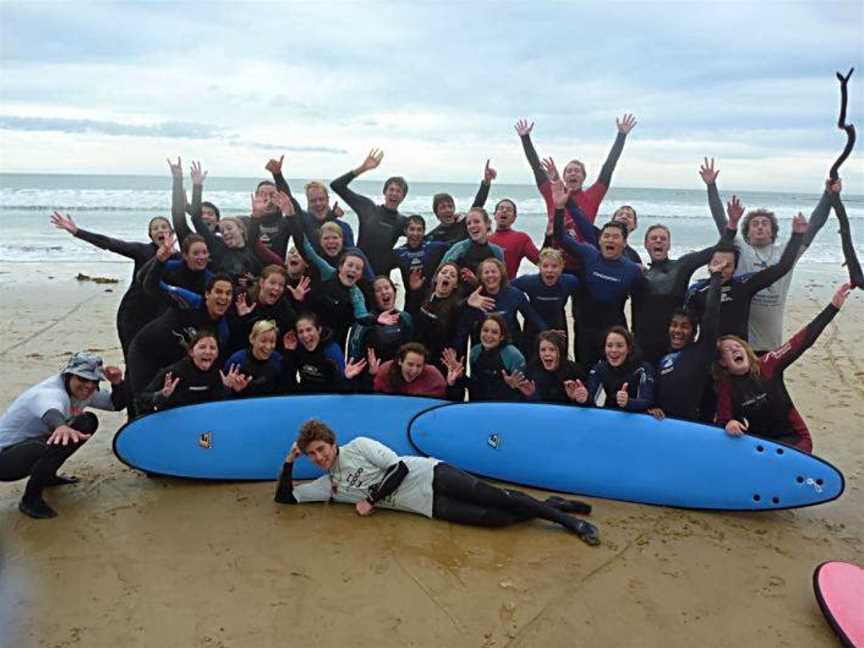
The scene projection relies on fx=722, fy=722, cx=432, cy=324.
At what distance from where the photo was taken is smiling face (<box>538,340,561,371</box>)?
4.39 metres

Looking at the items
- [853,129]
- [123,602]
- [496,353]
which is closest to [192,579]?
[123,602]

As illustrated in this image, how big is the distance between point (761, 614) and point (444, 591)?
1414mm

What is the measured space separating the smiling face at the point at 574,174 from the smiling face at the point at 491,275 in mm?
1414

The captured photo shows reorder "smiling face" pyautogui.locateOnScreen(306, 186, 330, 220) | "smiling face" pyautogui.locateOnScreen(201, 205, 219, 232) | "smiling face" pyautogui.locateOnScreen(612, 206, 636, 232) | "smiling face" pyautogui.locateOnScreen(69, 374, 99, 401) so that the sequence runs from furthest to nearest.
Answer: "smiling face" pyautogui.locateOnScreen(306, 186, 330, 220)
"smiling face" pyautogui.locateOnScreen(201, 205, 219, 232)
"smiling face" pyautogui.locateOnScreen(612, 206, 636, 232)
"smiling face" pyautogui.locateOnScreen(69, 374, 99, 401)

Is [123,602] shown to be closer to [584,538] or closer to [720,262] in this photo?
[584,538]

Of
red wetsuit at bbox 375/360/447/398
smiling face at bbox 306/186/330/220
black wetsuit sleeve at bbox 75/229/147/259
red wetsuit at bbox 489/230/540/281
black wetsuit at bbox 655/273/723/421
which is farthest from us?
red wetsuit at bbox 489/230/540/281

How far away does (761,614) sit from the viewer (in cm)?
321

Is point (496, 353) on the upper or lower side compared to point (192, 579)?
upper

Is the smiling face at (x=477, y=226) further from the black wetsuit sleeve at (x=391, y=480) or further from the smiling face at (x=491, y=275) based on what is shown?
the black wetsuit sleeve at (x=391, y=480)

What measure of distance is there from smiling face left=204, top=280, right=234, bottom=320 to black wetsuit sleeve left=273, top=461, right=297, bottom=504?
106 cm

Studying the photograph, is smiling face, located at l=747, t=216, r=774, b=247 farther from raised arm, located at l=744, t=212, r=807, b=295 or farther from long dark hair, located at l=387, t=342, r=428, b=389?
long dark hair, located at l=387, t=342, r=428, b=389

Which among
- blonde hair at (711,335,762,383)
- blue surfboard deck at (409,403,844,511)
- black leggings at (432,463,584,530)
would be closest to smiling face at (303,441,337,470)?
black leggings at (432,463,584,530)

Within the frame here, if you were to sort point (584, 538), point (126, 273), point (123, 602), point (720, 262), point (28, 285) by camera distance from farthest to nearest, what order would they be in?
1. point (126, 273)
2. point (28, 285)
3. point (720, 262)
4. point (584, 538)
5. point (123, 602)

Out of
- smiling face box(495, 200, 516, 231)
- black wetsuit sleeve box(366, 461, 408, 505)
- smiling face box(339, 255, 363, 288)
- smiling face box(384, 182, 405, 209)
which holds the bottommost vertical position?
black wetsuit sleeve box(366, 461, 408, 505)
